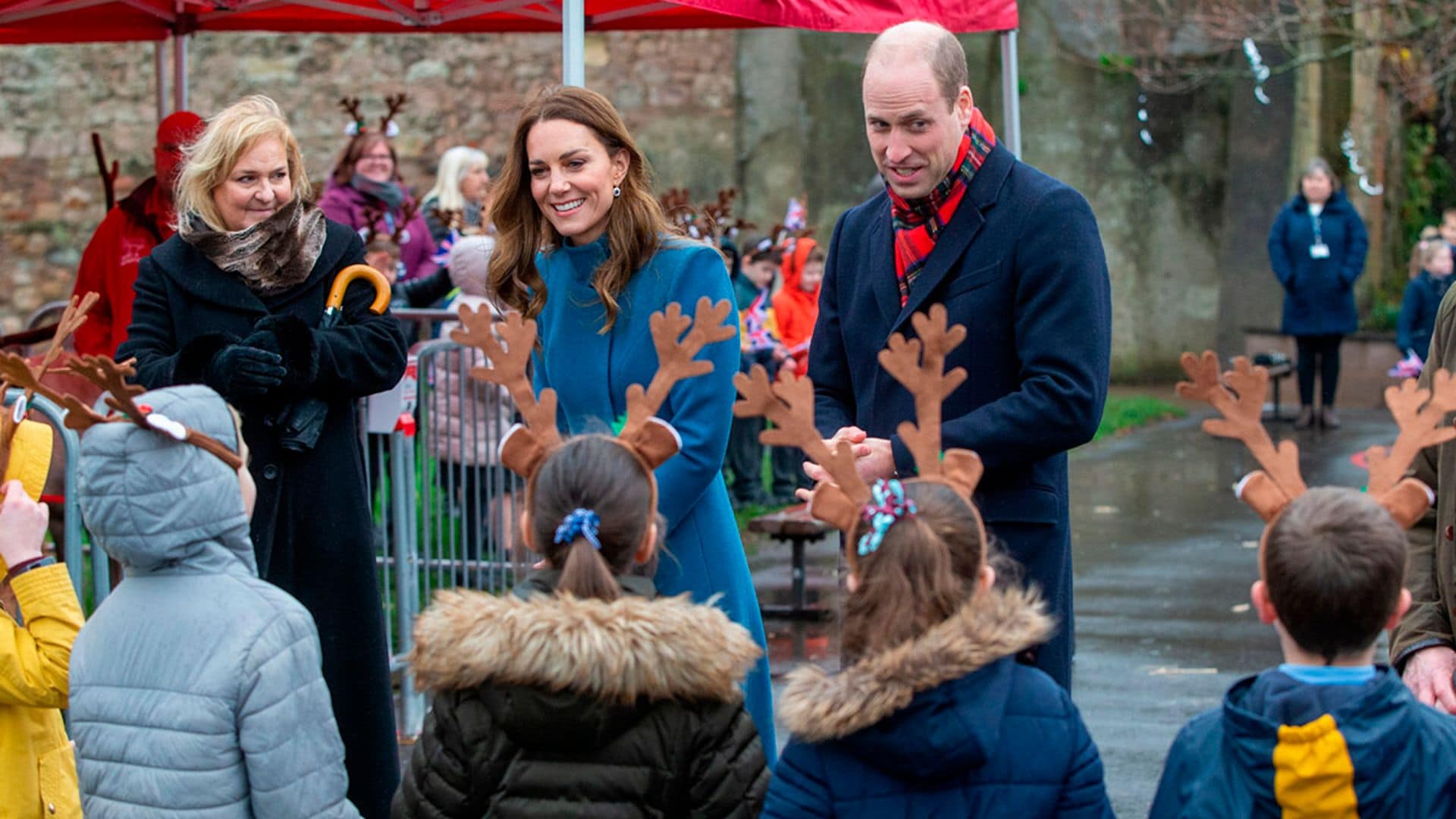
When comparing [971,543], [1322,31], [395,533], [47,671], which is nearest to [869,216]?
[971,543]

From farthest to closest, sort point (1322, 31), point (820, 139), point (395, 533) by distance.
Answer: point (820, 139)
point (1322, 31)
point (395, 533)

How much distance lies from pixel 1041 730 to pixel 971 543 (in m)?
0.29

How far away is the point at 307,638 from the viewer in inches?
119

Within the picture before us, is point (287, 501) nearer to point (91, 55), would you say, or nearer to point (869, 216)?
point (869, 216)

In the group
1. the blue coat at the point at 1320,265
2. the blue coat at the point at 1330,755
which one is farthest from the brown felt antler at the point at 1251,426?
the blue coat at the point at 1320,265

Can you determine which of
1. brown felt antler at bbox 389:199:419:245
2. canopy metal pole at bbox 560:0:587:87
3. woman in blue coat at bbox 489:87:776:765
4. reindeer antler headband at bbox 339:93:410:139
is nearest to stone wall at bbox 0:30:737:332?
reindeer antler headband at bbox 339:93:410:139

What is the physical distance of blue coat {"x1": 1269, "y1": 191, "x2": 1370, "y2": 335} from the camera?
13797mm

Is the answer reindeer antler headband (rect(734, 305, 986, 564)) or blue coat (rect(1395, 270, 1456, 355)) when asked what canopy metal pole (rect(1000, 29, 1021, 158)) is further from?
blue coat (rect(1395, 270, 1456, 355))

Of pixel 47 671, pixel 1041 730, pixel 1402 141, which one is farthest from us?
pixel 1402 141

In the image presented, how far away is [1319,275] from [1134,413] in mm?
2110

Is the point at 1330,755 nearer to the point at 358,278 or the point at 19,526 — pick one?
the point at 19,526

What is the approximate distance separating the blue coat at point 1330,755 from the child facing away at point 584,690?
724 mm

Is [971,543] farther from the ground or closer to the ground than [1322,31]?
closer to the ground

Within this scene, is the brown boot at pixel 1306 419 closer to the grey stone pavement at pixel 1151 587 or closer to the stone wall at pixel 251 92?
the grey stone pavement at pixel 1151 587
